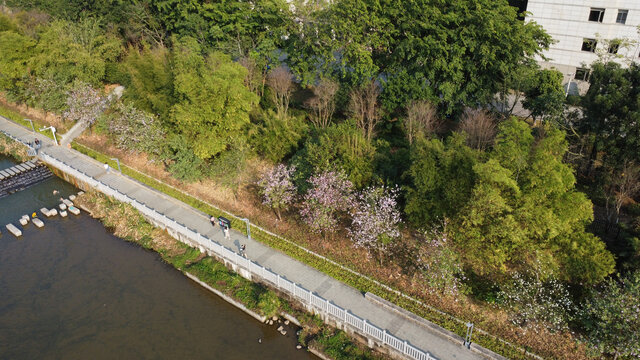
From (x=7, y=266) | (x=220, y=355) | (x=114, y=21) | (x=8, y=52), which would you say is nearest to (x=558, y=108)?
(x=220, y=355)

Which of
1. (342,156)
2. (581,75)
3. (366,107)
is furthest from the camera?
(581,75)

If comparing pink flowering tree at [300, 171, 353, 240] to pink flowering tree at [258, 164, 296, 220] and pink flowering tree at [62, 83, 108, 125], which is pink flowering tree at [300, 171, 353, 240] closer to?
pink flowering tree at [258, 164, 296, 220]

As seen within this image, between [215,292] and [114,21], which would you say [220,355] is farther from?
[114,21]

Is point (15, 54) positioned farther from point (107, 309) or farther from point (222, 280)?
point (222, 280)

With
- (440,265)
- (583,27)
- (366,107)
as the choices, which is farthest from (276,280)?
(583,27)

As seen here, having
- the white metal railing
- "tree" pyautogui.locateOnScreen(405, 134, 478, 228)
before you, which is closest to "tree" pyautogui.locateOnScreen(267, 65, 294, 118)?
the white metal railing
